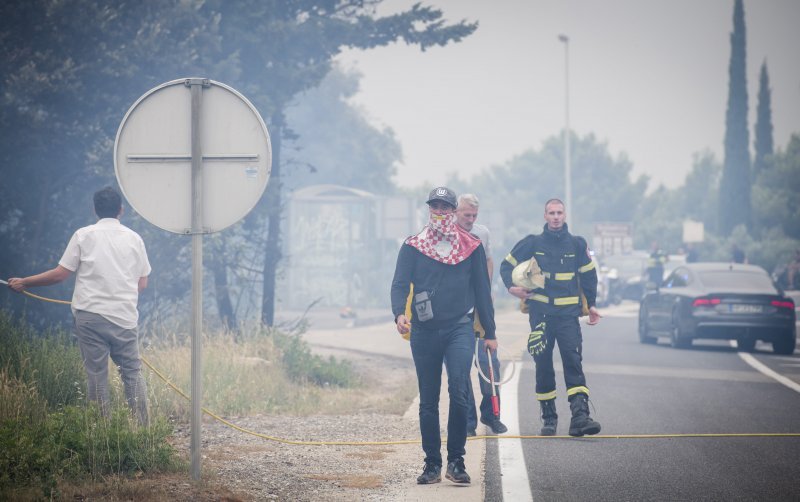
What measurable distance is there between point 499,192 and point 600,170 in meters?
8.67

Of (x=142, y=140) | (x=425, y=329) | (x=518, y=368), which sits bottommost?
(x=518, y=368)

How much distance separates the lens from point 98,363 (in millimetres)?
7762

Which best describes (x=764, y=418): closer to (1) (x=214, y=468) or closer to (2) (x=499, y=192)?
(1) (x=214, y=468)

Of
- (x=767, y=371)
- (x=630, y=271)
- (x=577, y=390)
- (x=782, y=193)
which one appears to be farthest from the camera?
(x=782, y=193)

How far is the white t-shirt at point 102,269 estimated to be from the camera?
7.73m

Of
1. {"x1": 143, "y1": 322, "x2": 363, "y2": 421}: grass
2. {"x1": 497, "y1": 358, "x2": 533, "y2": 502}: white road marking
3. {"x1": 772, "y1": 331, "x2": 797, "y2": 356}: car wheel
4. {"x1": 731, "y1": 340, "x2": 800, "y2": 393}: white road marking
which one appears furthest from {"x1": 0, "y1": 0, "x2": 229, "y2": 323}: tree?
{"x1": 772, "y1": 331, "x2": 797, "y2": 356}: car wheel

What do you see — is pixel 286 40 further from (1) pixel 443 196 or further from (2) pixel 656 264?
(2) pixel 656 264

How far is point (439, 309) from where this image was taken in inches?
284

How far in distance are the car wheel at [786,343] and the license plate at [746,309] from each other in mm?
583

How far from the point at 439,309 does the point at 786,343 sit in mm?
12713

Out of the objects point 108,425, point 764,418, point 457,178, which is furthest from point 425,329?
point 457,178

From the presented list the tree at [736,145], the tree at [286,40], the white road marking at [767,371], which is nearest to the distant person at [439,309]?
the white road marking at [767,371]

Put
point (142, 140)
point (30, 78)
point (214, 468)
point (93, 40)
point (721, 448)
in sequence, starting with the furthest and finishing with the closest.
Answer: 1. point (93, 40)
2. point (30, 78)
3. point (721, 448)
4. point (214, 468)
5. point (142, 140)

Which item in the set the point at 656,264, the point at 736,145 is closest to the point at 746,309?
the point at 656,264
